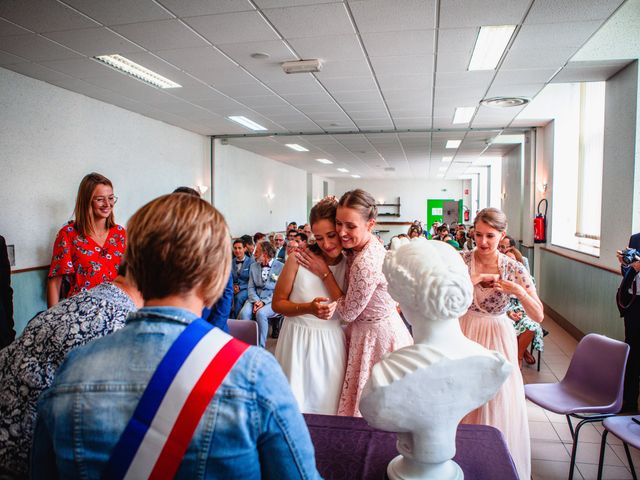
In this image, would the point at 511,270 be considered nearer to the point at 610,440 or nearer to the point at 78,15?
the point at 610,440

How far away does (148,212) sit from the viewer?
0.86 metres

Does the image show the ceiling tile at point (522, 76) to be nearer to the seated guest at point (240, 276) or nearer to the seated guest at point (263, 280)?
the seated guest at point (263, 280)

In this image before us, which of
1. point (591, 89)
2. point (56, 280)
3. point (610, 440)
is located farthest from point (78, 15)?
point (591, 89)

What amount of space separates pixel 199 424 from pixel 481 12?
11.7 ft

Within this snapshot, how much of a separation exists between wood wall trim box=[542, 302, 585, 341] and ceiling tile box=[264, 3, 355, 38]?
4722 millimetres

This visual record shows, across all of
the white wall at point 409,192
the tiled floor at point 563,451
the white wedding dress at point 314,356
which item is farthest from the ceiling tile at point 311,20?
the white wall at point 409,192

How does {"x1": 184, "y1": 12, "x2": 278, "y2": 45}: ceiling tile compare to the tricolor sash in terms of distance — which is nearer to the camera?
the tricolor sash

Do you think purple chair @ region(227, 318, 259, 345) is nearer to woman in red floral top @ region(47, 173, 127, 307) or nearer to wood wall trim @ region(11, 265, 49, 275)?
woman in red floral top @ region(47, 173, 127, 307)

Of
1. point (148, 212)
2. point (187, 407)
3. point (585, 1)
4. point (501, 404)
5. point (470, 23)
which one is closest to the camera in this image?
point (187, 407)

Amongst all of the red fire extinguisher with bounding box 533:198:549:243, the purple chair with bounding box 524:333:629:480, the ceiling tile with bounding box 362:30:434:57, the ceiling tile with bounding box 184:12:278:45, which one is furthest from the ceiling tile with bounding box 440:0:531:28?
the red fire extinguisher with bounding box 533:198:549:243

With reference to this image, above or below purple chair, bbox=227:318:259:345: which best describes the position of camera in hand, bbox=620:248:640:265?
above

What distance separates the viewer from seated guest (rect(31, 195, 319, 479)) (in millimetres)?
757

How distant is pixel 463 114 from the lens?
281 inches

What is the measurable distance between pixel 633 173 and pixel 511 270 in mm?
3117
